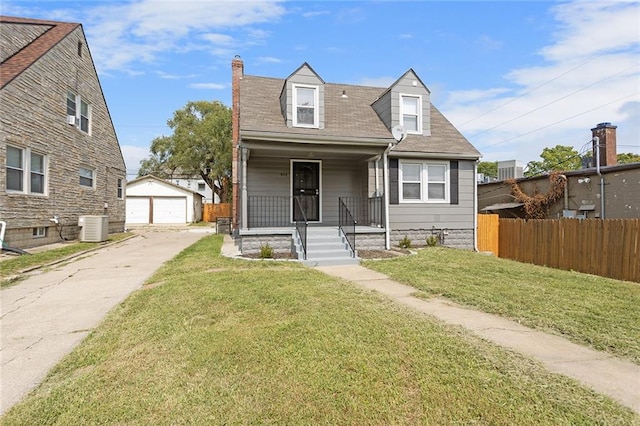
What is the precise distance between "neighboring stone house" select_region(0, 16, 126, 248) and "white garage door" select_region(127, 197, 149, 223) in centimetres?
1268

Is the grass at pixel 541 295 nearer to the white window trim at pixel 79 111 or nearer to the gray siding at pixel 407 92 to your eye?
the gray siding at pixel 407 92

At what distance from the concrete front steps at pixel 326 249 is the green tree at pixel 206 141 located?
24.8 meters

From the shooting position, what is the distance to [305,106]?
11.7m

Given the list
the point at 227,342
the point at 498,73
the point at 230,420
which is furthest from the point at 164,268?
the point at 498,73

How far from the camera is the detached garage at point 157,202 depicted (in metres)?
29.1

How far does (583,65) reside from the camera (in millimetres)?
17875

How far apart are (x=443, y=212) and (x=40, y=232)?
14117 mm

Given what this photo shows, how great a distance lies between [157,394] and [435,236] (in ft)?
36.4

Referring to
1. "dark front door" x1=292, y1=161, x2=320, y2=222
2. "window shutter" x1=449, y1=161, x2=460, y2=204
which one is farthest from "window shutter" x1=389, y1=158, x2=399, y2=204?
"dark front door" x1=292, y1=161, x2=320, y2=222

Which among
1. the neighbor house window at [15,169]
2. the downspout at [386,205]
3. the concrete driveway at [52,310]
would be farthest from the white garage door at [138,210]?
the downspout at [386,205]

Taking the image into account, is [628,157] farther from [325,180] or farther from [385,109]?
[325,180]

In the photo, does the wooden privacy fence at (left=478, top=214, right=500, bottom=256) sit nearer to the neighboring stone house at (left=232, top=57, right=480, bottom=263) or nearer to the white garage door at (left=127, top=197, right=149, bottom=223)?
the neighboring stone house at (left=232, top=57, right=480, bottom=263)

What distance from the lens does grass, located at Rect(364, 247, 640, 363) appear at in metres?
3.91

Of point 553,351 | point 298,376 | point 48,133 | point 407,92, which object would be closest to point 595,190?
point 407,92
